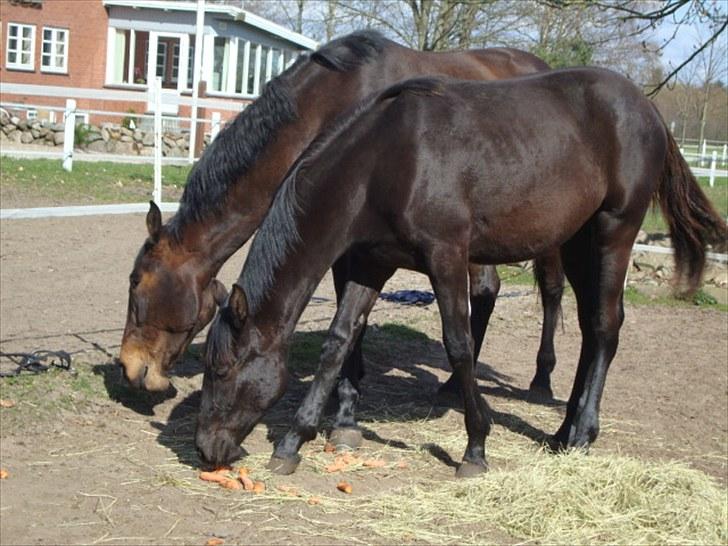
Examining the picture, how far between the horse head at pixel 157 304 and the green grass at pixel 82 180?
8172mm

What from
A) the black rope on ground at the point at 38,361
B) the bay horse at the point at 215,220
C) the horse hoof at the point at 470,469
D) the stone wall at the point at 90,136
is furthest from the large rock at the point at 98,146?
the horse hoof at the point at 470,469

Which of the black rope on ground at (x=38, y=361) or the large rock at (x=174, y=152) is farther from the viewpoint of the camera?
the large rock at (x=174, y=152)

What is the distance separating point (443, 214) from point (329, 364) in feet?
3.23

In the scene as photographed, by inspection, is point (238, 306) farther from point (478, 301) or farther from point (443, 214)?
point (478, 301)

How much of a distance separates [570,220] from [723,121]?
3748cm

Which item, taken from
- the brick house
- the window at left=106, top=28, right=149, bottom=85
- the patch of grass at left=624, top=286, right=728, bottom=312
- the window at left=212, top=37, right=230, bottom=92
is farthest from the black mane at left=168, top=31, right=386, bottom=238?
the window at left=106, top=28, right=149, bottom=85

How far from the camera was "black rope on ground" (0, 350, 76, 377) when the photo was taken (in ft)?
19.8

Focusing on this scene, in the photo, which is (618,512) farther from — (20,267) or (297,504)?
(20,267)

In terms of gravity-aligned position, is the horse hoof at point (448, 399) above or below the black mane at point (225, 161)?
below

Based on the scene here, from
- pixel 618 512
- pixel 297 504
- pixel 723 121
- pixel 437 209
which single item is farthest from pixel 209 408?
pixel 723 121

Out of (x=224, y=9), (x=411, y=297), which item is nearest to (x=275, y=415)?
(x=411, y=297)

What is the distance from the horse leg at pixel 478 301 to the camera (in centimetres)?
688

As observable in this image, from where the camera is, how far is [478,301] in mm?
7027

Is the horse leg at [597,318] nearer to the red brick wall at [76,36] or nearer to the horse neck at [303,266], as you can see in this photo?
the horse neck at [303,266]
